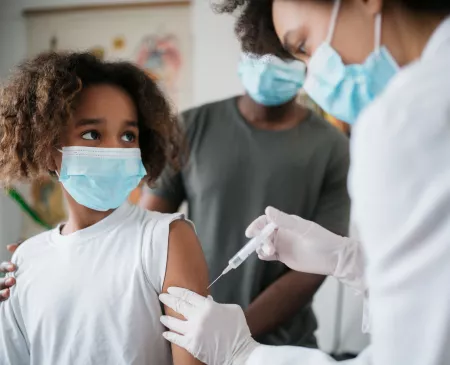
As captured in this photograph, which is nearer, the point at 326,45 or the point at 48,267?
the point at 326,45

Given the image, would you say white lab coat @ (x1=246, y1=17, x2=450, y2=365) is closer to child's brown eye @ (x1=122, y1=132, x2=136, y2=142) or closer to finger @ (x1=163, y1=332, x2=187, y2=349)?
finger @ (x1=163, y1=332, x2=187, y2=349)

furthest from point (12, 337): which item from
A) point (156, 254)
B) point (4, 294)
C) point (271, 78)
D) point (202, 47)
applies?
point (202, 47)

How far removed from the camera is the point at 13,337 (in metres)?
1.15

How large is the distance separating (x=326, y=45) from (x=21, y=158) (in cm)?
81

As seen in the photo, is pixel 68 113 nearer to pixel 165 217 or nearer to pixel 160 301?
pixel 165 217

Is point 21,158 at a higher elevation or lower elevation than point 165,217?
higher

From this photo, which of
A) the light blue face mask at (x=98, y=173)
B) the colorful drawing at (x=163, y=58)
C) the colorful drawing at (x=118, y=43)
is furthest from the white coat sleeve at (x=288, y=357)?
the colorful drawing at (x=118, y=43)

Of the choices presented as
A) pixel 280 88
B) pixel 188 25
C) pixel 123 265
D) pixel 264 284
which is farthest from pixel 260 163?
pixel 188 25

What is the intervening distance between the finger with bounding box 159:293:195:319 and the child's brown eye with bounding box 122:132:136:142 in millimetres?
405

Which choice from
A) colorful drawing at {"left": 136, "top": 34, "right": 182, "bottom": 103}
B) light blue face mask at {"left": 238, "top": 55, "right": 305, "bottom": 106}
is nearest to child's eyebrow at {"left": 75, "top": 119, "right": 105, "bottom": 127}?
light blue face mask at {"left": 238, "top": 55, "right": 305, "bottom": 106}

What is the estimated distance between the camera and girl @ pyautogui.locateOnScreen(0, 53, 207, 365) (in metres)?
1.07

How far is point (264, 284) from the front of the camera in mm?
1352

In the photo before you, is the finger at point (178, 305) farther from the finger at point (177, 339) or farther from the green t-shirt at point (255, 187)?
the green t-shirt at point (255, 187)

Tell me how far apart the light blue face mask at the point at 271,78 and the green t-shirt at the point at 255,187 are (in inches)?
6.0
